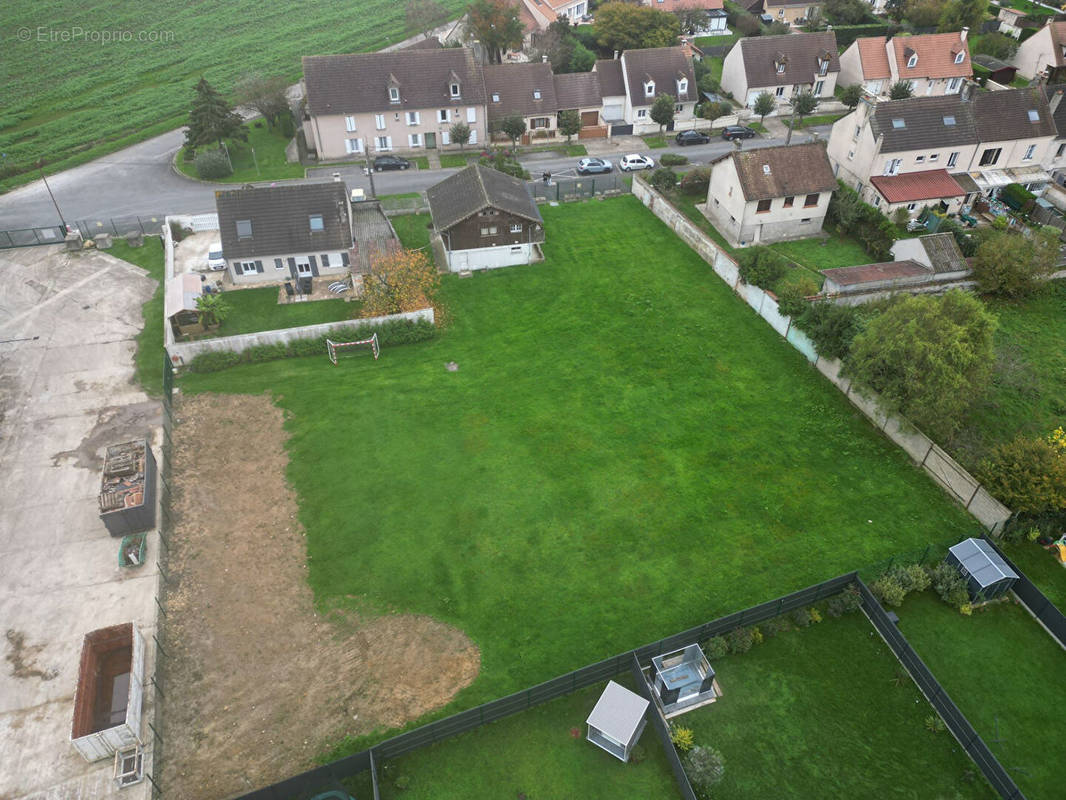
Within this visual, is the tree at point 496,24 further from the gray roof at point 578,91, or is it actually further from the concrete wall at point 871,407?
the concrete wall at point 871,407

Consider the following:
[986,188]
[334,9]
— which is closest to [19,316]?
[986,188]

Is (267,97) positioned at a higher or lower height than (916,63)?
higher

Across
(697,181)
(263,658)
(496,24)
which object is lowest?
(263,658)

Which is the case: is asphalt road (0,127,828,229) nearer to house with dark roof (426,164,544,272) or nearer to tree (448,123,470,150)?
tree (448,123,470,150)

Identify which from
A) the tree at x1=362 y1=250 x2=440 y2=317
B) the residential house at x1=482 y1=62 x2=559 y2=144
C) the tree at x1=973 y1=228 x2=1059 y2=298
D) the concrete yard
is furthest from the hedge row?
the tree at x1=973 y1=228 x2=1059 y2=298

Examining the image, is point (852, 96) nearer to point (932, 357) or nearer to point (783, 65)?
point (783, 65)

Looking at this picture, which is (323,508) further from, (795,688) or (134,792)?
(795,688)

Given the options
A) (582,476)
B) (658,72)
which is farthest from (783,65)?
(582,476)
